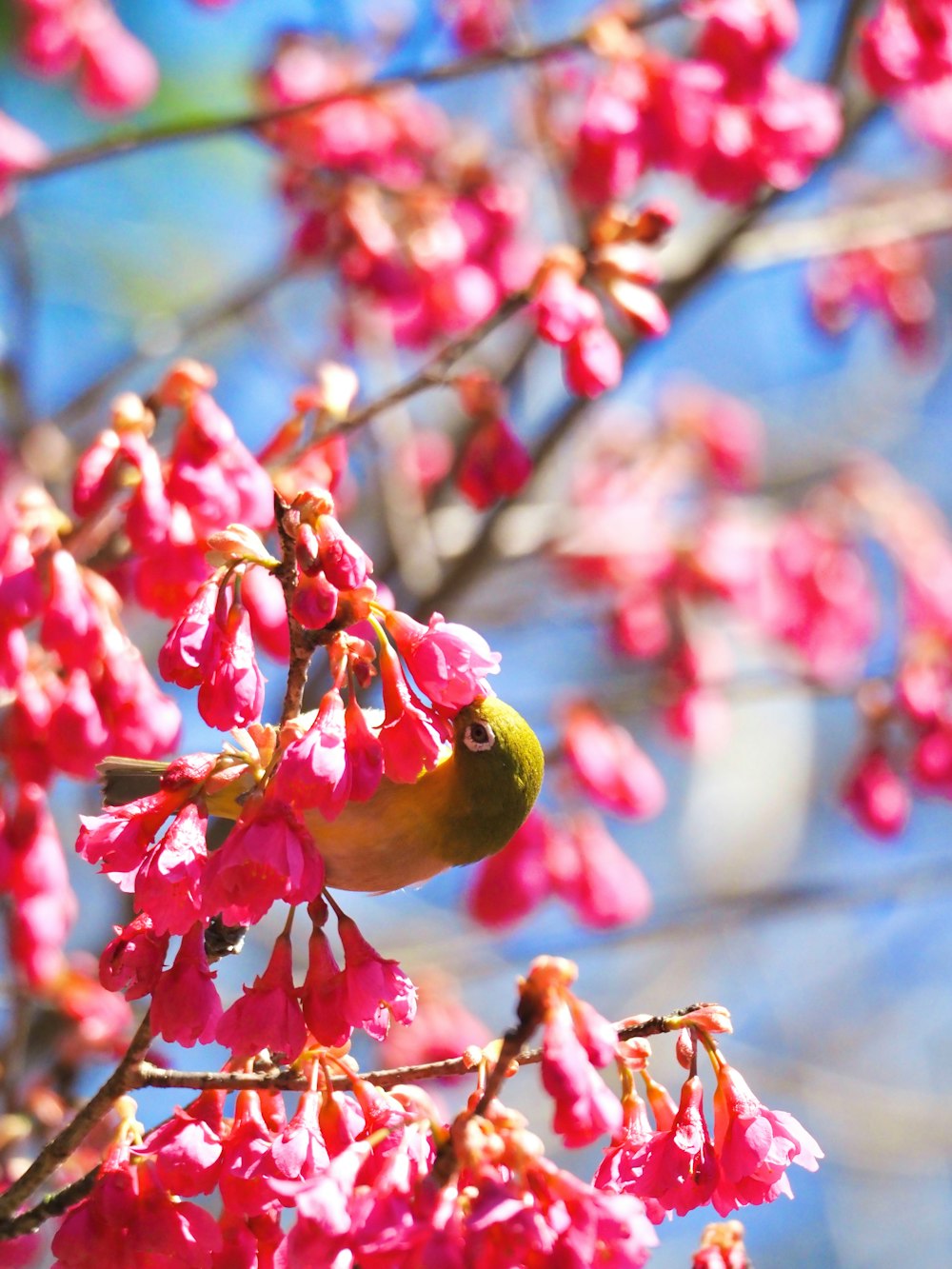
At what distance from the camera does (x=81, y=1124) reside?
1.26 m

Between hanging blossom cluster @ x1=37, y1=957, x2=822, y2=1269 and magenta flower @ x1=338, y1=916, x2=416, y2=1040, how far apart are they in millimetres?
55

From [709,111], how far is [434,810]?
1.64 metres

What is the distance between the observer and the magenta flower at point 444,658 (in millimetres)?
1213

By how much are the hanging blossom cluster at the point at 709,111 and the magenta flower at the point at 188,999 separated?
1.81m

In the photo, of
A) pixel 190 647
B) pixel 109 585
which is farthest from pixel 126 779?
Result: pixel 190 647

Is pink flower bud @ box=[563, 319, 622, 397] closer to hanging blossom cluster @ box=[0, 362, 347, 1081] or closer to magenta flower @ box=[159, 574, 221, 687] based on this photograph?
hanging blossom cluster @ box=[0, 362, 347, 1081]

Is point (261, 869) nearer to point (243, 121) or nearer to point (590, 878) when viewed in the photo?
point (243, 121)

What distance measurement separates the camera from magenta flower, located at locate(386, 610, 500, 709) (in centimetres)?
121

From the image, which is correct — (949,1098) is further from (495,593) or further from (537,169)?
(537,169)

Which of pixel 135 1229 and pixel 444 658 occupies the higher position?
pixel 444 658

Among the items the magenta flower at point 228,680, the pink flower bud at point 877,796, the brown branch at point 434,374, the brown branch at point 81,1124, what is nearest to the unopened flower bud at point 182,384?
the brown branch at point 434,374

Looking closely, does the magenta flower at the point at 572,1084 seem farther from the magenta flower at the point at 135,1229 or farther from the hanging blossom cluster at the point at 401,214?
the hanging blossom cluster at the point at 401,214

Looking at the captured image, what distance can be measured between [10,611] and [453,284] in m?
1.77

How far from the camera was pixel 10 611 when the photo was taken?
1.57 metres
